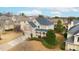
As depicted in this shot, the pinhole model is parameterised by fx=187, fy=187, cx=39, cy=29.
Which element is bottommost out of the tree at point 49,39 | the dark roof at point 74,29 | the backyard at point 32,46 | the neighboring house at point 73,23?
the backyard at point 32,46

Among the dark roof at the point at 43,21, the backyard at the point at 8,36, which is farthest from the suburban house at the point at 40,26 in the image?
the backyard at the point at 8,36

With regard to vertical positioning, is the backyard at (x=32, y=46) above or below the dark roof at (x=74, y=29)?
below

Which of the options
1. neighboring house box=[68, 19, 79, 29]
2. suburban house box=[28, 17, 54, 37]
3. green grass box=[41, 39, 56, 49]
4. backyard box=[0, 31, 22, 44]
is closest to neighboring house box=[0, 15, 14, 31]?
backyard box=[0, 31, 22, 44]

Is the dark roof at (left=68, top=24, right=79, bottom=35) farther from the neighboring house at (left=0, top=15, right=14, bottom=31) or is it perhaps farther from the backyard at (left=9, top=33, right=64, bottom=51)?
the neighboring house at (left=0, top=15, right=14, bottom=31)

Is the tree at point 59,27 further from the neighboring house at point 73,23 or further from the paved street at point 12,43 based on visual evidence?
the paved street at point 12,43
